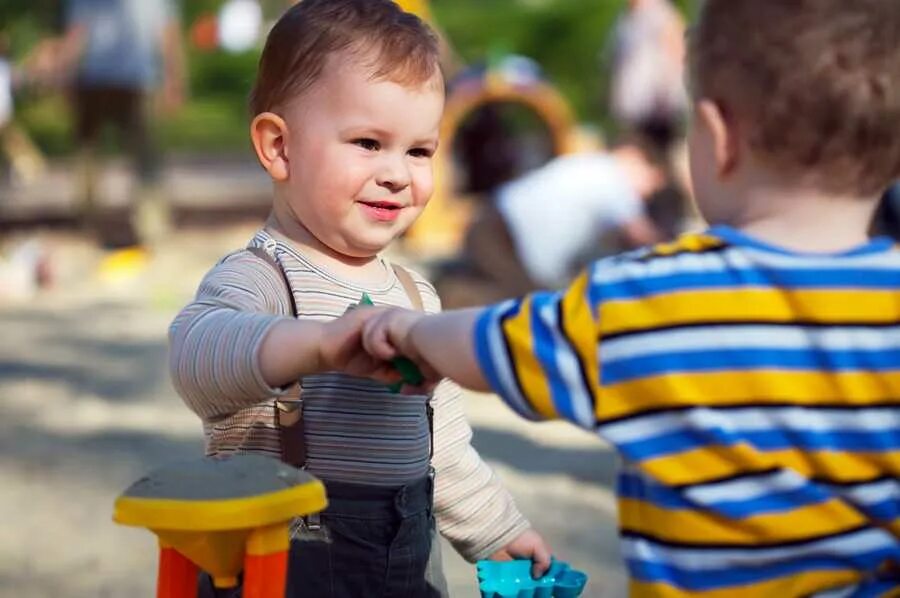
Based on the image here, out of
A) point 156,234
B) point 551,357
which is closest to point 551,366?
point 551,357

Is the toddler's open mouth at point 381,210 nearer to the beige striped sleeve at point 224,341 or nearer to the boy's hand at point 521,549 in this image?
the beige striped sleeve at point 224,341

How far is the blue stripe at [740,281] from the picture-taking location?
155 centimetres

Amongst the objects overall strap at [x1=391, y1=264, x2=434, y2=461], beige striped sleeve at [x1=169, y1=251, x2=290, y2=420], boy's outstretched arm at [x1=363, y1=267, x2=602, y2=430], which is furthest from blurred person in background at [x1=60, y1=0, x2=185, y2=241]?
boy's outstretched arm at [x1=363, y1=267, x2=602, y2=430]

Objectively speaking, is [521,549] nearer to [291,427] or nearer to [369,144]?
[291,427]

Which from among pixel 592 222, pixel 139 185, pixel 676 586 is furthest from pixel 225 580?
pixel 139 185

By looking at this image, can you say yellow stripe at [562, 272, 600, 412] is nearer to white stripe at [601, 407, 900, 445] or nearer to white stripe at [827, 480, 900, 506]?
white stripe at [601, 407, 900, 445]

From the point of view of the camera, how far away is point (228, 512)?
1.63 metres

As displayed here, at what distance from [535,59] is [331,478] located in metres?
14.8

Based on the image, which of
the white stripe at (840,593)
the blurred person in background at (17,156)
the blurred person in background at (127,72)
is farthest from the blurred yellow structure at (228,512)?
the blurred person in background at (17,156)

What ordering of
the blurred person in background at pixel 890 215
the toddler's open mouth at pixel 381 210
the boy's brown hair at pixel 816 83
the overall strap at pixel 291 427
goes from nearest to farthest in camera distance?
the boy's brown hair at pixel 816 83, the overall strap at pixel 291 427, the toddler's open mouth at pixel 381 210, the blurred person in background at pixel 890 215

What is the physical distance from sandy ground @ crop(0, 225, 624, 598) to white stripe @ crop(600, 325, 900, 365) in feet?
6.74

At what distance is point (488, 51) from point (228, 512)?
1381 centimetres

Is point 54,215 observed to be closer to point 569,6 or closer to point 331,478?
point 569,6

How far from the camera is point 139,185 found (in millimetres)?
9750
